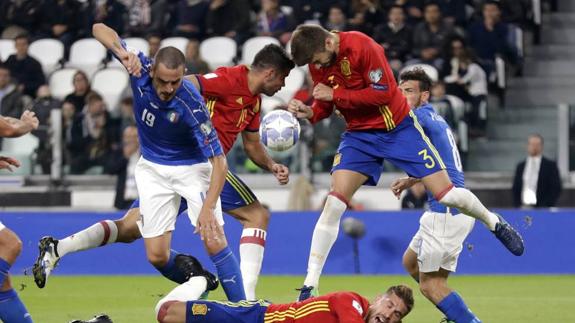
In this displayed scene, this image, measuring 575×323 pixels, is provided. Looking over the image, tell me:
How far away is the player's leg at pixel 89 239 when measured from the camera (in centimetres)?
1022

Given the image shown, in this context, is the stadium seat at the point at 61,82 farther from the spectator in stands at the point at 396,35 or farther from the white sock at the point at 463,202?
the white sock at the point at 463,202

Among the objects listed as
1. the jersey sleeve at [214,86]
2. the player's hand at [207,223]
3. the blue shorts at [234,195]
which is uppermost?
the jersey sleeve at [214,86]

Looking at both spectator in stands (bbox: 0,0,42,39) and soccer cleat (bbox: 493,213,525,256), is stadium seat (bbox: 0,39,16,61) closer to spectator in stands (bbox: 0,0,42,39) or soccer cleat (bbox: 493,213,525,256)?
spectator in stands (bbox: 0,0,42,39)

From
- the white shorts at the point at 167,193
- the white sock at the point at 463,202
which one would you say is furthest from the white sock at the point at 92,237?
the white sock at the point at 463,202

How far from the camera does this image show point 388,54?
19188mm

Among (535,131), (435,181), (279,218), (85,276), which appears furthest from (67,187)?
(435,181)

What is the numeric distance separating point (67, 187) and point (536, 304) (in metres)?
7.08

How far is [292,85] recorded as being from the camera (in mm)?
18734

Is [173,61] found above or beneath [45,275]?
above

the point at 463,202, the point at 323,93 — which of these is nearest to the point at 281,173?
the point at 323,93

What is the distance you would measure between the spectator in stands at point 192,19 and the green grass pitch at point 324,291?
5191 millimetres

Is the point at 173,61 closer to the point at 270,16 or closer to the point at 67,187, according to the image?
the point at 67,187

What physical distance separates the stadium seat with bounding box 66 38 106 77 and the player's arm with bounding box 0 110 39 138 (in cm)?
1119

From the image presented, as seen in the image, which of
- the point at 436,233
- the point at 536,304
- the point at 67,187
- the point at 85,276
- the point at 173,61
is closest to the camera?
the point at 173,61
